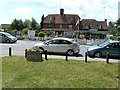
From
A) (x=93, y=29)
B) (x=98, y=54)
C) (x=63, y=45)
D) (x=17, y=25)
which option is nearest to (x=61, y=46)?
(x=63, y=45)

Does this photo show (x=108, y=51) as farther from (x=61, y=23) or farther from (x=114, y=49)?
(x=61, y=23)

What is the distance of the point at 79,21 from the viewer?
75812mm

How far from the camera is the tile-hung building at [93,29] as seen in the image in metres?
76.9

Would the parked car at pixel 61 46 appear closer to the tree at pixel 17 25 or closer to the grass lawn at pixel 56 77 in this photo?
the grass lawn at pixel 56 77

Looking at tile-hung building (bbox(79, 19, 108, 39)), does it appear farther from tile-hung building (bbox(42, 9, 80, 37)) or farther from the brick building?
tile-hung building (bbox(42, 9, 80, 37))

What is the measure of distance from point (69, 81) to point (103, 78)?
65.0 inches

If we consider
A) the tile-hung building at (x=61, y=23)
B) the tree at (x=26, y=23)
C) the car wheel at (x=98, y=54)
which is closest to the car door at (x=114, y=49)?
the car wheel at (x=98, y=54)

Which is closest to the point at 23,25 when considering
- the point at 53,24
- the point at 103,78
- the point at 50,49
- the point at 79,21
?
the point at 53,24

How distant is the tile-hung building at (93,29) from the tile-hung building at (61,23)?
241cm

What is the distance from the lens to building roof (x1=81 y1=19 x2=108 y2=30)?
77.1 metres

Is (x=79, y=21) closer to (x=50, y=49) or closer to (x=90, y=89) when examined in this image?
(x=50, y=49)

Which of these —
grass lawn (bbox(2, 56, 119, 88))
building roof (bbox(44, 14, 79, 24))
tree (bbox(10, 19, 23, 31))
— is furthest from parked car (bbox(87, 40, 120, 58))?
tree (bbox(10, 19, 23, 31))

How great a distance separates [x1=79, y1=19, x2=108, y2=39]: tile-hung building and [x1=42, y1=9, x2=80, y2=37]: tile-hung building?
7.91 feet

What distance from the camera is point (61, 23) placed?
3031 inches
